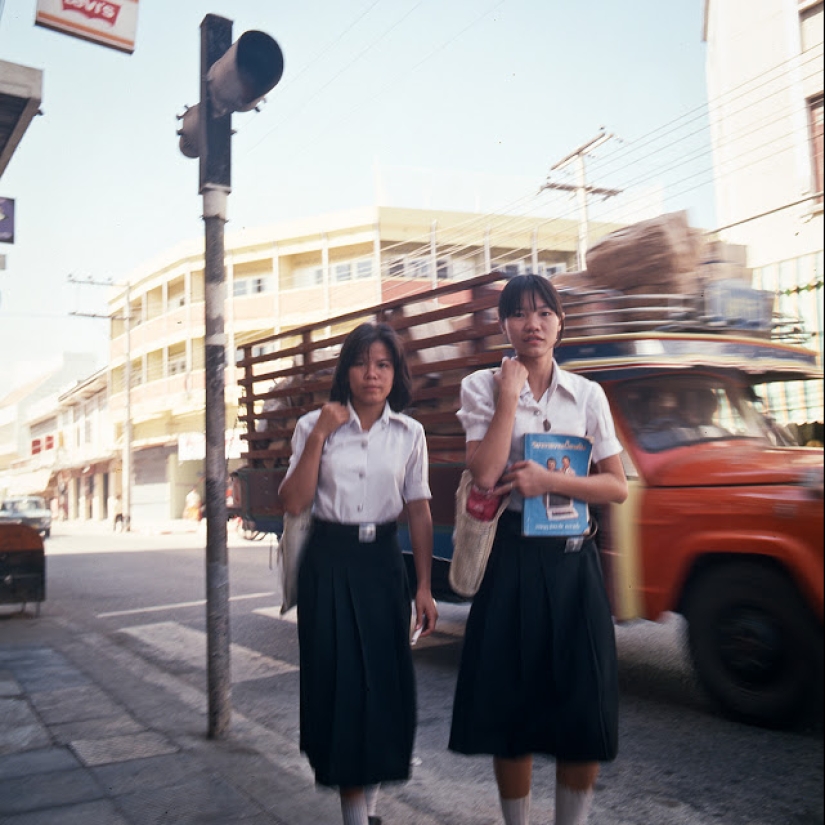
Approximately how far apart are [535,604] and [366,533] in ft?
2.06

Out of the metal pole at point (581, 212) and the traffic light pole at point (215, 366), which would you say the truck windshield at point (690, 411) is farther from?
the traffic light pole at point (215, 366)

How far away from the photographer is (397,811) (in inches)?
139

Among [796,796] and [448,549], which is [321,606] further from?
[448,549]

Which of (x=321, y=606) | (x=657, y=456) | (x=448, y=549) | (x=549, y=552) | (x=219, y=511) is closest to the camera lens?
(x=549, y=552)

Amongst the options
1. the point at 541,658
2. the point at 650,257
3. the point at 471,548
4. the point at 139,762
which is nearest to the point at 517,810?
the point at 541,658

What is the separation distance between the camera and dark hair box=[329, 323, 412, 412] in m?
2.99

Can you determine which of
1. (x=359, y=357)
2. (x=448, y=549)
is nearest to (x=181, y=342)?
(x=448, y=549)

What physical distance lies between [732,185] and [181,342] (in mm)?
32191

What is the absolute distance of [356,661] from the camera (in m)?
2.89

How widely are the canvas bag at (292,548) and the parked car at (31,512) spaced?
27656 millimetres

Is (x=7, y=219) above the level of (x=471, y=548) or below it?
above

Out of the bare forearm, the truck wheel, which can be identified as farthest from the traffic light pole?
the truck wheel

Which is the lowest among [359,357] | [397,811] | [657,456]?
[397,811]

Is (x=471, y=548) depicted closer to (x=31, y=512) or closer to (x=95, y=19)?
(x=95, y=19)
